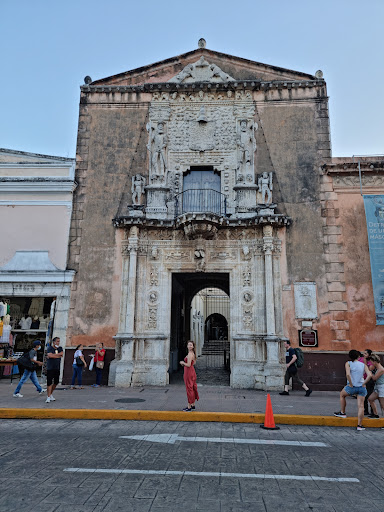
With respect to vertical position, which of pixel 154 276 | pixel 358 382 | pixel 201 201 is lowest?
pixel 358 382

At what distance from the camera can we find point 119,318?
44.4ft

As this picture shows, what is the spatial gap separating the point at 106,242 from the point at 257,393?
7.88 meters

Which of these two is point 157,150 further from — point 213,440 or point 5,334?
point 213,440

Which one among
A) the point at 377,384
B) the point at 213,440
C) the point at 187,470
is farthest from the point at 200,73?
the point at 187,470

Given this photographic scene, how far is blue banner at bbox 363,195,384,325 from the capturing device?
513 inches

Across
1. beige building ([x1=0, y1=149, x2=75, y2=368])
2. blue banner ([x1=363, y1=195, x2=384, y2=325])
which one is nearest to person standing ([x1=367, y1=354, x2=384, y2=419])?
blue banner ([x1=363, y1=195, x2=384, y2=325])

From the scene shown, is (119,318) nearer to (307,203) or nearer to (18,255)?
(18,255)

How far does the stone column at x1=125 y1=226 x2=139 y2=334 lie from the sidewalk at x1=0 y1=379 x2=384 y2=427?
7.51 feet

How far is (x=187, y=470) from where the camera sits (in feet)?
15.9

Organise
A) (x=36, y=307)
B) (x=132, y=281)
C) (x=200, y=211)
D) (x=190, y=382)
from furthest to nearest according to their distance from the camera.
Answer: (x=36, y=307)
(x=200, y=211)
(x=132, y=281)
(x=190, y=382)

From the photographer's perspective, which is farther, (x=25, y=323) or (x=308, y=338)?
(x=25, y=323)

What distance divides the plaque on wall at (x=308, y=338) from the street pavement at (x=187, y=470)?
5659 millimetres

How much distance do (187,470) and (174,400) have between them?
213 inches

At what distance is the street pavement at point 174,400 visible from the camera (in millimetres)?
9078
